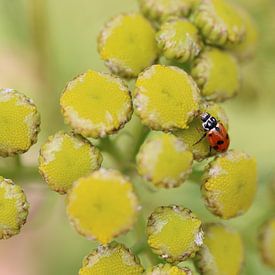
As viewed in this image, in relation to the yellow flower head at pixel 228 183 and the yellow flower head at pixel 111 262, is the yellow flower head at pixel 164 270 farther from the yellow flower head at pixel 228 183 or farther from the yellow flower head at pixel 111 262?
the yellow flower head at pixel 228 183

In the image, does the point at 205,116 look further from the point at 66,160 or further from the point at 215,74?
the point at 66,160

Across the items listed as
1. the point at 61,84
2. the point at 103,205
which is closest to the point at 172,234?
the point at 103,205

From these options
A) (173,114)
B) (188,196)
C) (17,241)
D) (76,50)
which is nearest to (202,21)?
(173,114)

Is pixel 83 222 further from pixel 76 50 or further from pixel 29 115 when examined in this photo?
pixel 76 50

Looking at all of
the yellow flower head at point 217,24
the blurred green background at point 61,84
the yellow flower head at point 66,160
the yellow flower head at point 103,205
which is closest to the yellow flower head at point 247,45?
the yellow flower head at point 217,24

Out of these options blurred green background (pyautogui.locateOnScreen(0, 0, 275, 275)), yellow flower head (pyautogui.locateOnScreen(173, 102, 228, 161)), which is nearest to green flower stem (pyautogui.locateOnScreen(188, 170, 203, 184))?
yellow flower head (pyautogui.locateOnScreen(173, 102, 228, 161))
